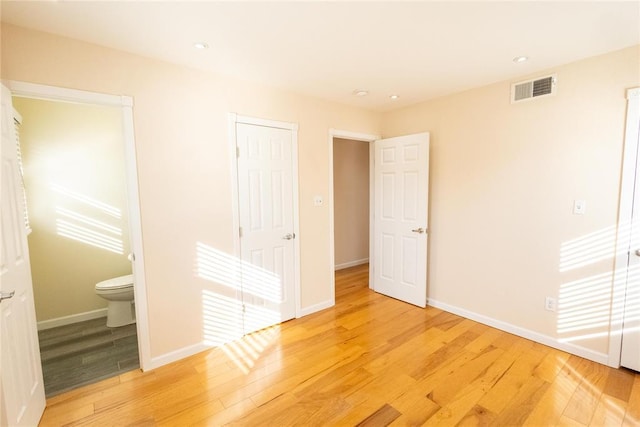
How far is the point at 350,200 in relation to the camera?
17.2 ft

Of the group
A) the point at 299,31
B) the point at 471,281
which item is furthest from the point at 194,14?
the point at 471,281

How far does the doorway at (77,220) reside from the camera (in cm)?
283

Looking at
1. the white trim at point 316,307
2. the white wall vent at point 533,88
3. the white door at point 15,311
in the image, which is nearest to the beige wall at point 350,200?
the white trim at point 316,307

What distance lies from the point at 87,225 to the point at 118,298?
0.90 m

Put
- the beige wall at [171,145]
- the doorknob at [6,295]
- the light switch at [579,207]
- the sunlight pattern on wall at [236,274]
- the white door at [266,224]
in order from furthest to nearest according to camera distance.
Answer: the white door at [266,224], the sunlight pattern on wall at [236,274], the light switch at [579,207], the beige wall at [171,145], the doorknob at [6,295]

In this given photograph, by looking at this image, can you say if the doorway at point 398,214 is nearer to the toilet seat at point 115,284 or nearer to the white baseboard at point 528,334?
the white baseboard at point 528,334

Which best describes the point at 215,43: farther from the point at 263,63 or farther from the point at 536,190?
the point at 536,190

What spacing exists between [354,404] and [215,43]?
2.61 metres

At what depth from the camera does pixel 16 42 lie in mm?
1721

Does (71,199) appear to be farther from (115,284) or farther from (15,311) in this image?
(15,311)

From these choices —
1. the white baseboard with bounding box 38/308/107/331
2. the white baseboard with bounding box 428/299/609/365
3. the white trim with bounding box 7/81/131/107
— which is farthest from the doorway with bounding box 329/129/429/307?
the white baseboard with bounding box 38/308/107/331

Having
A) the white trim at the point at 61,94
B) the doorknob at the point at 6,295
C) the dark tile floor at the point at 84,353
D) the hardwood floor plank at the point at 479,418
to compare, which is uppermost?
the white trim at the point at 61,94

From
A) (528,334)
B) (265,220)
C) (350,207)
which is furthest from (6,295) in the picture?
(350,207)

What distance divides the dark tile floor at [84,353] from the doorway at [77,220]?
0.02 meters
